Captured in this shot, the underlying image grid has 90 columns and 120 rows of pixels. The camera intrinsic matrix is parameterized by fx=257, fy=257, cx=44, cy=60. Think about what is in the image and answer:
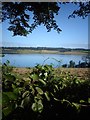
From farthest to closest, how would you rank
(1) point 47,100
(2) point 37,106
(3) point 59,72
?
1. (3) point 59,72
2. (1) point 47,100
3. (2) point 37,106

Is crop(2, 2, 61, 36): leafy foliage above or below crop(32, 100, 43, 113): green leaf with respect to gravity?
above

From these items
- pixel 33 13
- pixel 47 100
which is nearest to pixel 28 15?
pixel 33 13

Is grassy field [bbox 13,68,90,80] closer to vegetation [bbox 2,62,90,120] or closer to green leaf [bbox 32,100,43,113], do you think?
vegetation [bbox 2,62,90,120]

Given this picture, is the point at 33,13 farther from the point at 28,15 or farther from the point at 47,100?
the point at 47,100

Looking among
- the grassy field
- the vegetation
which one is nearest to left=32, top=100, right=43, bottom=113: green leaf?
the vegetation

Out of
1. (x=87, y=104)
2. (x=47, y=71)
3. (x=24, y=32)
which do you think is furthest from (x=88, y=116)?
(x=24, y=32)

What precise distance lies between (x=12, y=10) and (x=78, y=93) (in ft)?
4.74

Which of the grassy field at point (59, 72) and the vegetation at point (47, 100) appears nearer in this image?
the vegetation at point (47, 100)

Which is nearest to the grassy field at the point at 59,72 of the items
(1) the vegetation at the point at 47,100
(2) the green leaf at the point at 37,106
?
(1) the vegetation at the point at 47,100

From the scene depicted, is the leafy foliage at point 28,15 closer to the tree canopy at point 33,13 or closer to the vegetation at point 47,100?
the tree canopy at point 33,13

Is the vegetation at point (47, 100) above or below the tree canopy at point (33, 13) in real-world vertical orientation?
below

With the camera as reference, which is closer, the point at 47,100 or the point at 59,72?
the point at 47,100

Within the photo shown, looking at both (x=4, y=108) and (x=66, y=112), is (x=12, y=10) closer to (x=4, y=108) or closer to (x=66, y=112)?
(x=66, y=112)

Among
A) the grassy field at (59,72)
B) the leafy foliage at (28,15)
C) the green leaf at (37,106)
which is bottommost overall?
the green leaf at (37,106)
